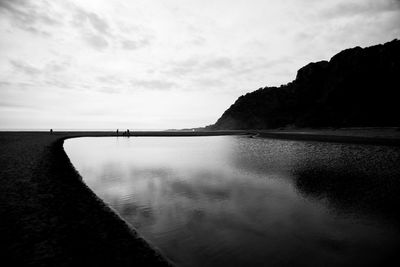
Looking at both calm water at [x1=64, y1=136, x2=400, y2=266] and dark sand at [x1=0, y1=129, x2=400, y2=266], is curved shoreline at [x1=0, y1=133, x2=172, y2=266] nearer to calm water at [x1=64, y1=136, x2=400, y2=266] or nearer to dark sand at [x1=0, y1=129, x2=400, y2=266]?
dark sand at [x1=0, y1=129, x2=400, y2=266]

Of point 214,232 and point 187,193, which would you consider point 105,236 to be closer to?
point 214,232

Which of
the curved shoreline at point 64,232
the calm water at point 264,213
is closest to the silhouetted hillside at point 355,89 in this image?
the calm water at point 264,213

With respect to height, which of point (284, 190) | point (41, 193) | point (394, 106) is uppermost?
point (394, 106)

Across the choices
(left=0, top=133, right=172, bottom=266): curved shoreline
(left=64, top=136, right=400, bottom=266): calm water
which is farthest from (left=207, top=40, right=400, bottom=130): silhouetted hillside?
(left=0, top=133, right=172, bottom=266): curved shoreline

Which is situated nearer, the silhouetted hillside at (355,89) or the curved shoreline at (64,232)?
the curved shoreline at (64,232)

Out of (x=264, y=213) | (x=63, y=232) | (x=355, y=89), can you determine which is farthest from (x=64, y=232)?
(x=355, y=89)

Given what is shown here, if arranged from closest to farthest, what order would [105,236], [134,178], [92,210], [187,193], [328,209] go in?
[105,236]
[92,210]
[328,209]
[187,193]
[134,178]

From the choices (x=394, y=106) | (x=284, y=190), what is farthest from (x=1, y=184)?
(x=394, y=106)

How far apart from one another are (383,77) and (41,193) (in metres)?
136

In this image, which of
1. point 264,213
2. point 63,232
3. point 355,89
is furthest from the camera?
point 355,89

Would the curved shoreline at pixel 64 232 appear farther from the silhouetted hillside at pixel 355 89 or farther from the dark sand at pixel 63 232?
Answer: the silhouetted hillside at pixel 355 89

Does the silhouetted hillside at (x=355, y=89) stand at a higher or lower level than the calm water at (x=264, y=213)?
higher

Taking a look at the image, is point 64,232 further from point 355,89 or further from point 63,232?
point 355,89

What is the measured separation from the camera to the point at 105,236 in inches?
275
